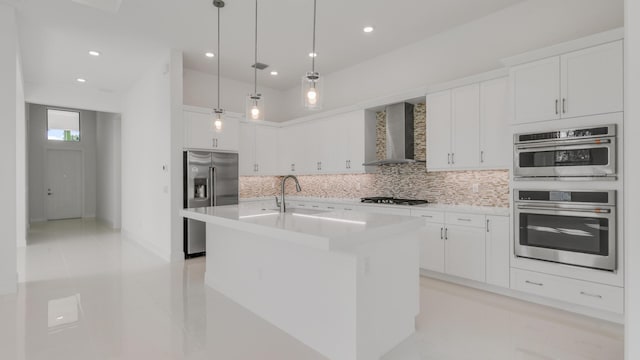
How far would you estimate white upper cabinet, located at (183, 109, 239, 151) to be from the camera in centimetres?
531

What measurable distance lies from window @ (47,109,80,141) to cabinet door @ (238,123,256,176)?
24.8 feet

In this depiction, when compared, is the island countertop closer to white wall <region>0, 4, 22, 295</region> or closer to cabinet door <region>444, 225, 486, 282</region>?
cabinet door <region>444, 225, 486, 282</region>

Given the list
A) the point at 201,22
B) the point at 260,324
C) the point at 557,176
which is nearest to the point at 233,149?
the point at 201,22

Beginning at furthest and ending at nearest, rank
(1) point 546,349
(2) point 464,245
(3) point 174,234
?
(3) point 174,234 → (2) point 464,245 → (1) point 546,349

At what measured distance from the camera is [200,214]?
322 cm

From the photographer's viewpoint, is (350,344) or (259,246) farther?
(259,246)

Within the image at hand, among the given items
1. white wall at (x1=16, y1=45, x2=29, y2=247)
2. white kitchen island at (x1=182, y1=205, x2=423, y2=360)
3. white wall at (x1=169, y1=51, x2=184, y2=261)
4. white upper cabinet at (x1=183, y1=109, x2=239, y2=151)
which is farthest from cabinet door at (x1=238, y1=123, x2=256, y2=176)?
white wall at (x1=16, y1=45, x2=29, y2=247)

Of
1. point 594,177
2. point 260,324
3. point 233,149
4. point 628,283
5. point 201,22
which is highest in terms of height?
point 201,22

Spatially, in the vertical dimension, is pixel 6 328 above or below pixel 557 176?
below

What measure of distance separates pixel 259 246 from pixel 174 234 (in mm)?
2608

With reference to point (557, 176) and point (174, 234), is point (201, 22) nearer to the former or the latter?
point (174, 234)

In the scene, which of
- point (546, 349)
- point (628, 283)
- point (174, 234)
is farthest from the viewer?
point (174, 234)

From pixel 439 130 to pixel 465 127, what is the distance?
356 millimetres

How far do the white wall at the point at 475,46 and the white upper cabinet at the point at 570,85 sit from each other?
0.68 metres
